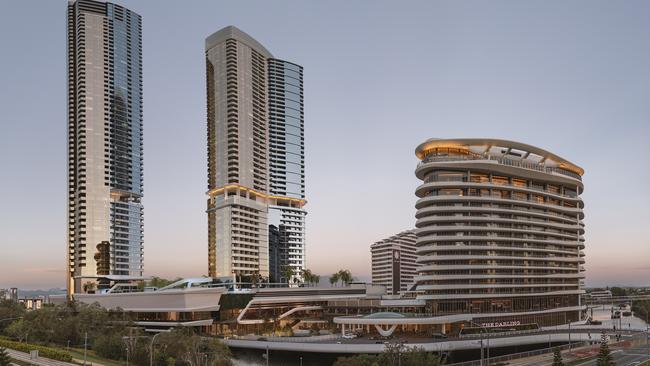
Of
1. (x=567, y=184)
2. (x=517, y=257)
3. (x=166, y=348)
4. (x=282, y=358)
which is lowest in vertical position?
(x=282, y=358)

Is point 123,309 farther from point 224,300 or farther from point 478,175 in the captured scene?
point 478,175

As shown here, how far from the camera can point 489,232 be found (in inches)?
6171

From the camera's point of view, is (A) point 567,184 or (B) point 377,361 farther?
(A) point 567,184

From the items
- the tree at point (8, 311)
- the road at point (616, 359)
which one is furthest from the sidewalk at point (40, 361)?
the road at point (616, 359)

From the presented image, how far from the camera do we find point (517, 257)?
160500 millimetres

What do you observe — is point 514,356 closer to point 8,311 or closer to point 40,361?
point 40,361

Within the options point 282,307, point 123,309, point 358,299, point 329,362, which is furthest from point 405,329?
point 123,309

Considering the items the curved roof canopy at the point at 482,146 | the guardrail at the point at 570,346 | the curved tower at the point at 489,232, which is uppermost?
the curved roof canopy at the point at 482,146

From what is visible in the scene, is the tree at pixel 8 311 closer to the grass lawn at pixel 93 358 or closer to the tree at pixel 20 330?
the tree at pixel 20 330

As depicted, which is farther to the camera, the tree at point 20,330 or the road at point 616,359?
the tree at point 20,330

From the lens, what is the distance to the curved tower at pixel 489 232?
504ft

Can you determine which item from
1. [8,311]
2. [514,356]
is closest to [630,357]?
[514,356]

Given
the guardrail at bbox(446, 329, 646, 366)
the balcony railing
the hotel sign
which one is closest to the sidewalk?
the guardrail at bbox(446, 329, 646, 366)

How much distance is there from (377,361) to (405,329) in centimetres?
5171
